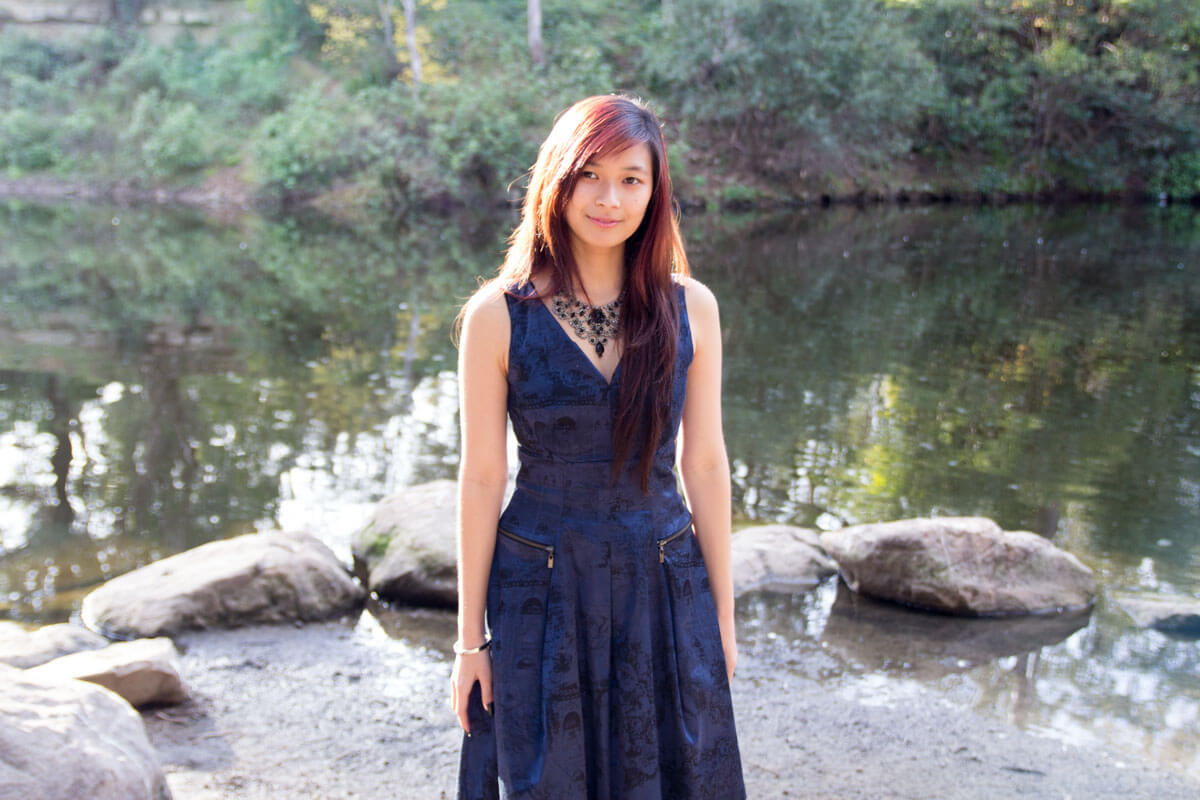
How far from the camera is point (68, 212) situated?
2233cm

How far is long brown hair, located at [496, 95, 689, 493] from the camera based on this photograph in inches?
74.4

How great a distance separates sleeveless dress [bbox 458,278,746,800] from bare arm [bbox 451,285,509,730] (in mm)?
27

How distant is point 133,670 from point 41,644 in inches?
21.9

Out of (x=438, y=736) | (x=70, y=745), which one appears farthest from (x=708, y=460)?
(x=438, y=736)

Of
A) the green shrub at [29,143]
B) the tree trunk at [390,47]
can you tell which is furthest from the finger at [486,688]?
the green shrub at [29,143]

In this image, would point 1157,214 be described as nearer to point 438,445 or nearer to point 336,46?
point 336,46

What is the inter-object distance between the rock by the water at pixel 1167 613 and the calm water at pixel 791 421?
0.10 m

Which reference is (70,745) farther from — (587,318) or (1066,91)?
(1066,91)

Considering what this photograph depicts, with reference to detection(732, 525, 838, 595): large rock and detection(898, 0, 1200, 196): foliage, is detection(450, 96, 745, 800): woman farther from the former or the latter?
detection(898, 0, 1200, 196): foliage

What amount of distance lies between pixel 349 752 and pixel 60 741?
109 cm

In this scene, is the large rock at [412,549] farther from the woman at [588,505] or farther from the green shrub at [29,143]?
the green shrub at [29,143]

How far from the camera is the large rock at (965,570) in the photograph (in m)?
4.71

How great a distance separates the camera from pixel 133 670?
11.3 feet

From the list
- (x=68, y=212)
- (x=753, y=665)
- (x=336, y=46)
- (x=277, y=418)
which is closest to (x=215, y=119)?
(x=336, y=46)
